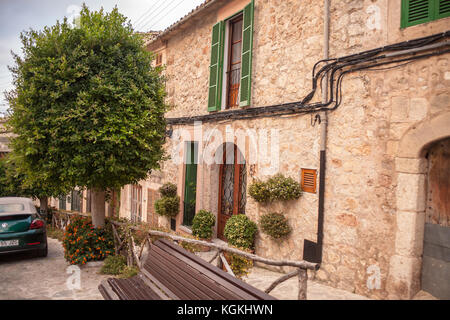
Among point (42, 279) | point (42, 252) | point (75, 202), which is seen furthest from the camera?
point (75, 202)

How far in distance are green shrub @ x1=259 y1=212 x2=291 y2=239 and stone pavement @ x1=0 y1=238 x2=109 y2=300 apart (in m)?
3.04

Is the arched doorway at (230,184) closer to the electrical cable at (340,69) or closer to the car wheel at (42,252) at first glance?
the electrical cable at (340,69)

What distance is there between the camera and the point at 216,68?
27.0 ft

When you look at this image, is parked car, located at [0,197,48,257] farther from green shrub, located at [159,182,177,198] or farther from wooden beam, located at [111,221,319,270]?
green shrub, located at [159,182,177,198]

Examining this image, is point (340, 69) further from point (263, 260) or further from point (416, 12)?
point (263, 260)

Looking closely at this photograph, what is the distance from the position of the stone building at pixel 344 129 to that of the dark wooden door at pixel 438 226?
0.01 meters

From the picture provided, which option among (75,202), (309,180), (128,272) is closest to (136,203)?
(128,272)

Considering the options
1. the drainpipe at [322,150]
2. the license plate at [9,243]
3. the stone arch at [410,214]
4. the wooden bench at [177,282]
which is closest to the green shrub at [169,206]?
the license plate at [9,243]

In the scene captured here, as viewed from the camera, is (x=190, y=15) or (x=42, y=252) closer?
(x=42, y=252)

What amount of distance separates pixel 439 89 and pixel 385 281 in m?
2.68

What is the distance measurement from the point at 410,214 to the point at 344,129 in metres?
1.61

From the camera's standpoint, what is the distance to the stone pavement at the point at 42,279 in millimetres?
4914
